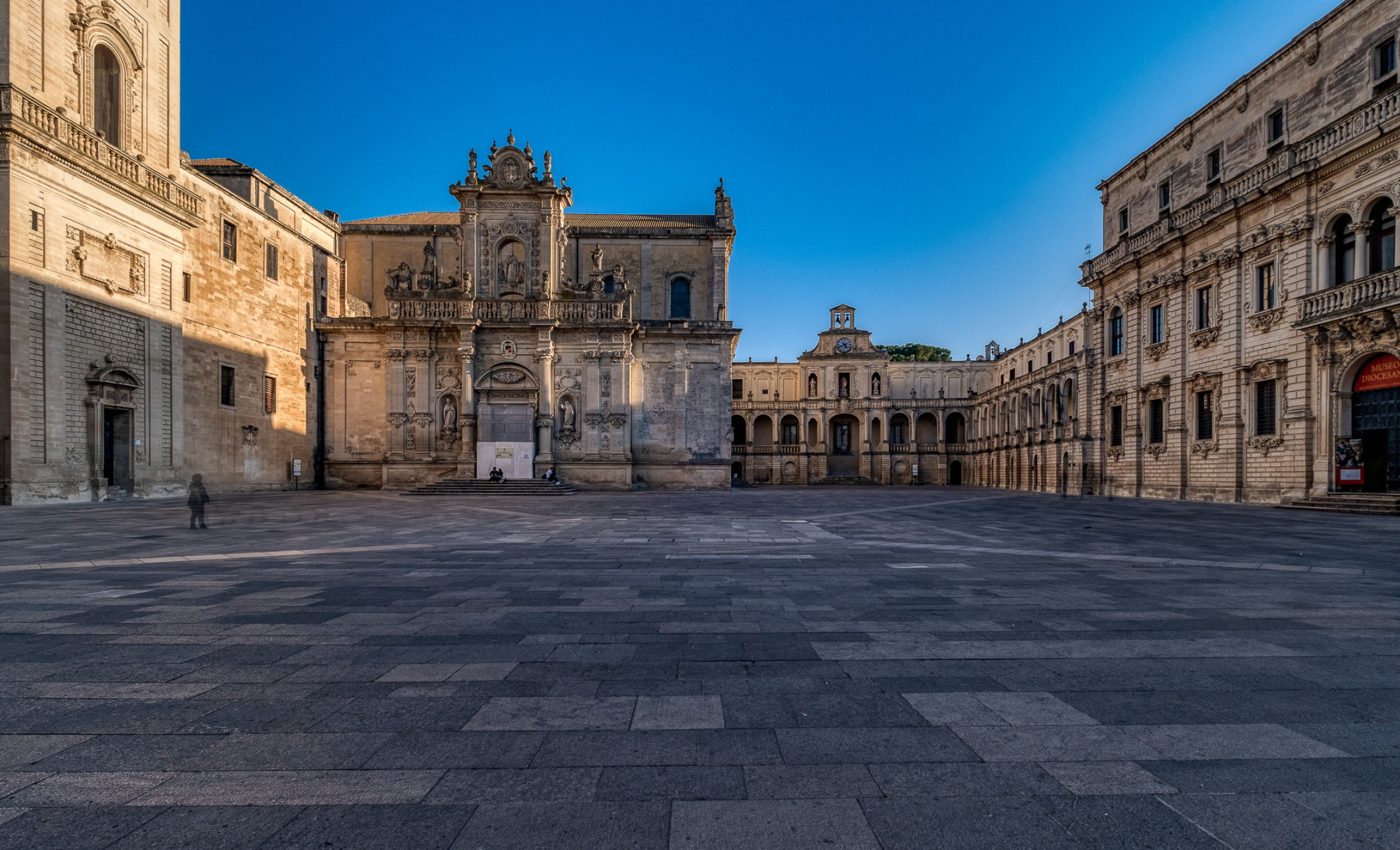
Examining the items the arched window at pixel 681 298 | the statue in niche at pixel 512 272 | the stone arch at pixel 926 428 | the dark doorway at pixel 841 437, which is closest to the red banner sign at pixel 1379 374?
the arched window at pixel 681 298

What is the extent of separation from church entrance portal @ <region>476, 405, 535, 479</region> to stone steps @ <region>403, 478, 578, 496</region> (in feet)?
5.03

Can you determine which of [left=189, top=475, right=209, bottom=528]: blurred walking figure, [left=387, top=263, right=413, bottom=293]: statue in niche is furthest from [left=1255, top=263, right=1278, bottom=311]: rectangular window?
[left=387, top=263, right=413, bottom=293]: statue in niche

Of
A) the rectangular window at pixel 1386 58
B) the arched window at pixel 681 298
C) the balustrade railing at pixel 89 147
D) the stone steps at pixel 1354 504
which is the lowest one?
the stone steps at pixel 1354 504

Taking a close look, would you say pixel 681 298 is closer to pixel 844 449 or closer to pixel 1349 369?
pixel 1349 369

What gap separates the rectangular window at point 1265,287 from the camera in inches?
947

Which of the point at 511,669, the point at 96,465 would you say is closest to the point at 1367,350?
the point at 511,669

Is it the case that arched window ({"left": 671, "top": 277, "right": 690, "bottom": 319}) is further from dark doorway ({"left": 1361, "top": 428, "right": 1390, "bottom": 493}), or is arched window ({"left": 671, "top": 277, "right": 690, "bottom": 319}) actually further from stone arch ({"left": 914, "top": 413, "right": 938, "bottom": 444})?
stone arch ({"left": 914, "top": 413, "right": 938, "bottom": 444})

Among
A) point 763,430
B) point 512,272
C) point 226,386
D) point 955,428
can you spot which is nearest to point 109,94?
point 226,386

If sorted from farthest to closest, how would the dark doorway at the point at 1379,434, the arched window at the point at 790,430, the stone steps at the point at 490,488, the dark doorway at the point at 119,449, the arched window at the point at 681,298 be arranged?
the arched window at the point at 790,430
the arched window at the point at 681,298
the stone steps at the point at 490,488
the dark doorway at the point at 119,449
the dark doorway at the point at 1379,434

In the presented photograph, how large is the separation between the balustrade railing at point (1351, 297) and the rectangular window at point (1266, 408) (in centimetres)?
285

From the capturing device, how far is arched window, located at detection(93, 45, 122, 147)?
24.0 m

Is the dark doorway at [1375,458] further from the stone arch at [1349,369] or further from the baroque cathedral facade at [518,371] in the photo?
the baroque cathedral facade at [518,371]

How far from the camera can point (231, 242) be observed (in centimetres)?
3014

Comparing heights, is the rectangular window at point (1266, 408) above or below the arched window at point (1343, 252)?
below
